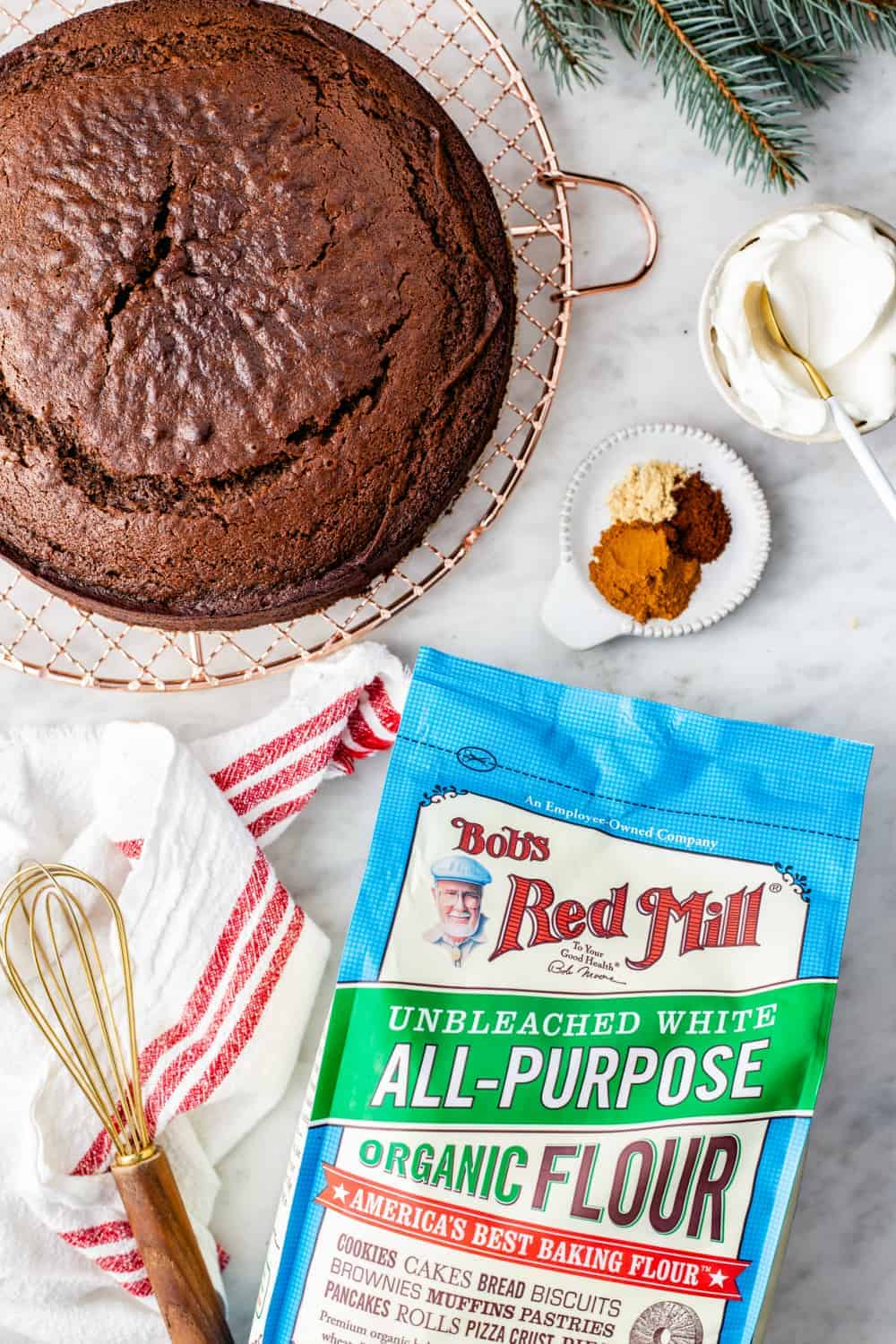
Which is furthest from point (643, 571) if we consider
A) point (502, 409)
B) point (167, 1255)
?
point (167, 1255)

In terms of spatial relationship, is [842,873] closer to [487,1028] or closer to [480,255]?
[487,1028]

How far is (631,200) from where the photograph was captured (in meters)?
1.24

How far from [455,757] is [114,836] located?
382mm

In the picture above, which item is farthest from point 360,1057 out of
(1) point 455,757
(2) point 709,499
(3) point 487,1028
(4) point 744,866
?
(2) point 709,499

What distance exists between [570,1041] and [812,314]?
723mm

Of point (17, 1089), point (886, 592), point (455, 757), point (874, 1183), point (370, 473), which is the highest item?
point (886, 592)

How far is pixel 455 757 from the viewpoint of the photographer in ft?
3.64

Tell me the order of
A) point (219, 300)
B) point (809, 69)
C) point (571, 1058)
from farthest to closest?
point (809, 69) < point (571, 1058) < point (219, 300)

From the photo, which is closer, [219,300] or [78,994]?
[219,300]

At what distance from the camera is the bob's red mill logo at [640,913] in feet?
3.48

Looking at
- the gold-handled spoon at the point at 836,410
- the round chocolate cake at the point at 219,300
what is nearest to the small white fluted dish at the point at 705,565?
the gold-handled spoon at the point at 836,410

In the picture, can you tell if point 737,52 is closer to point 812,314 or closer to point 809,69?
point 809,69

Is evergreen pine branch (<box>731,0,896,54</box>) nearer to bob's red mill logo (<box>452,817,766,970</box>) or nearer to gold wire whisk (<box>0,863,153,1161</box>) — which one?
bob's red mill logo (<box>452,817,766,970</box>)

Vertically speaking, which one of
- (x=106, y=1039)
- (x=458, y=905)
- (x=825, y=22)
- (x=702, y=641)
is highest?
(x=825, y=22)
